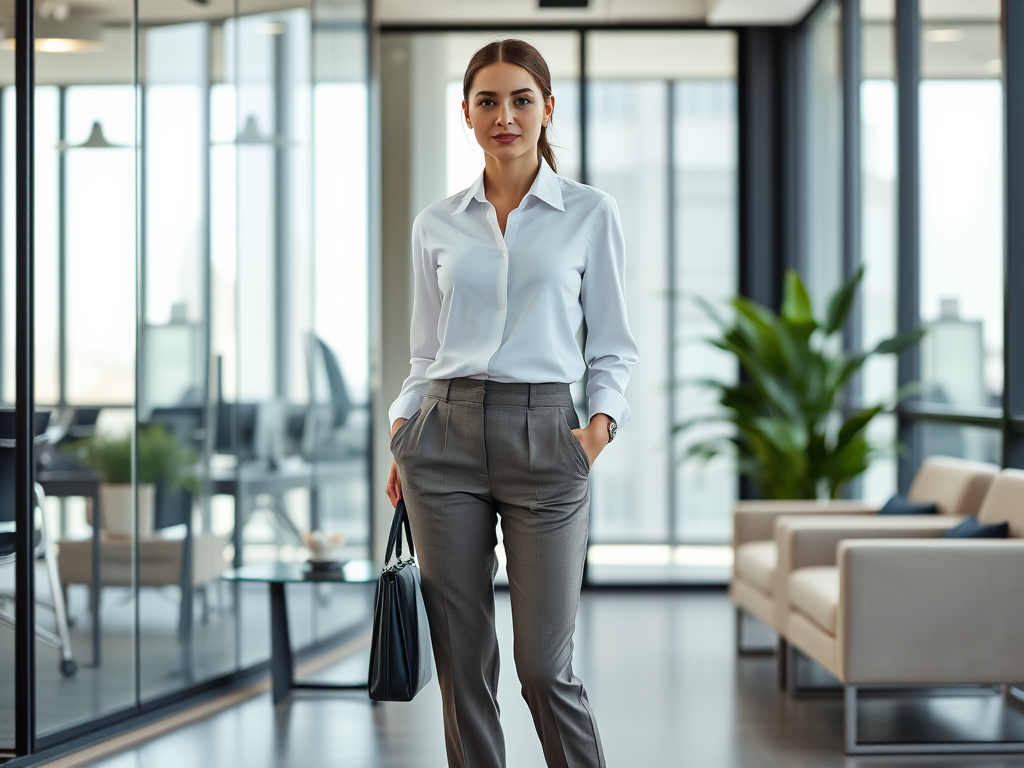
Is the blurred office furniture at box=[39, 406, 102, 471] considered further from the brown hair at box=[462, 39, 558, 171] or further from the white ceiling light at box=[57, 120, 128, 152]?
the brown hair at box=[462, 39, 558, 171]

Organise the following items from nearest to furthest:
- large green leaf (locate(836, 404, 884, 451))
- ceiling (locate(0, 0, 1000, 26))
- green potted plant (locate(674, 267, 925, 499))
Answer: large green leaf (locate(836, 404, 884, 451)), green potted plant (locate(674, 267, 925, 499)), ceiling (locate(0, 0, 1000, 26))

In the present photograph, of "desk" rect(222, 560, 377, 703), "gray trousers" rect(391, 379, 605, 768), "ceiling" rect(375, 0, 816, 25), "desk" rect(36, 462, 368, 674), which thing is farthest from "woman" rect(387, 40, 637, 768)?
"ceiling" rect(375, 0, 816, 25)

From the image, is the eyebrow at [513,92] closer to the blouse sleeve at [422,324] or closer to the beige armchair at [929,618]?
the blouse sleeve at [422,324]

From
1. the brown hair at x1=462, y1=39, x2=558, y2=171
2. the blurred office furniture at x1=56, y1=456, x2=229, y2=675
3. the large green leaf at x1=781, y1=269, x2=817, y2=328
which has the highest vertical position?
the brown hair at x1=462, y1=39, x2=558, y2=171

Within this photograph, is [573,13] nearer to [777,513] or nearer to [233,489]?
[777,513]

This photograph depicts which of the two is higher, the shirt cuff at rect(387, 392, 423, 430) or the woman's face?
the woman's face

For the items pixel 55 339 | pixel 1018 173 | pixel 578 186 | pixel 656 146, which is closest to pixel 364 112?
pixel 656 146

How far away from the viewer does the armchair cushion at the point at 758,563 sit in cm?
413

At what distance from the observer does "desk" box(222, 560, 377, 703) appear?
12.2 feet

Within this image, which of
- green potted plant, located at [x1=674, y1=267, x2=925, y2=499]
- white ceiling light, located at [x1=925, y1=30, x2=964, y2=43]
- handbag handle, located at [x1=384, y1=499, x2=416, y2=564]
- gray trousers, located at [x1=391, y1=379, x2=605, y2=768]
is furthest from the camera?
green potted plant, located at [x1=674, y1=267, x2=925, y2=499]

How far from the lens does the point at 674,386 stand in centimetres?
551

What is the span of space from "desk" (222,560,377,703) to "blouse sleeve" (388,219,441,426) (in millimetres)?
1696

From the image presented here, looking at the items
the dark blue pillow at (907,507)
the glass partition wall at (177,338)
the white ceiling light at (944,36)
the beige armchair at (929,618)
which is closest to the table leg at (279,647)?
the glass partition wall at (177,338)

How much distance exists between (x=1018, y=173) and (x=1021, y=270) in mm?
315
